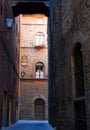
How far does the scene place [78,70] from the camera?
23.0 feet

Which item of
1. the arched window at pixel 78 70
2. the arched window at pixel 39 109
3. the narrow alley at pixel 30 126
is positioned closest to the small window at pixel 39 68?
the arched window at pixel 39 109

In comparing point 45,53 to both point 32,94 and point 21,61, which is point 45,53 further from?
point 32,94

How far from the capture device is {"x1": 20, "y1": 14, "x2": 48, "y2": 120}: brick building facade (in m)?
25.0

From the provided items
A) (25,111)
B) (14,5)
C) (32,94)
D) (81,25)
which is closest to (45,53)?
(32,94)

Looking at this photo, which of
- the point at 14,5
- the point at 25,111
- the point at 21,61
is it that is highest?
the point at 14,5

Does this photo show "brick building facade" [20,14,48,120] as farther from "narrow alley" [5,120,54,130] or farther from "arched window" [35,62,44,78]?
"narrow alley" [5,120,54,130]

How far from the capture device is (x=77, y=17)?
6.73 m

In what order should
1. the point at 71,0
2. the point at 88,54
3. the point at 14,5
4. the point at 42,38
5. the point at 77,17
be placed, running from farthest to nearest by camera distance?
the point at 42,38
the point at 14,5
the point at 71,0
the point at 77,17
the point at 88,54

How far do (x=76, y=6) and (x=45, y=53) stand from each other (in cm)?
1931

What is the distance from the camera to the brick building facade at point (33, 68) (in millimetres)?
25016

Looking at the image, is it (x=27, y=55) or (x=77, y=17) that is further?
(x=27, y=55)

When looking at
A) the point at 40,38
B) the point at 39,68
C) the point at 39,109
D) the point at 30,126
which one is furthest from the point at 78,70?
the point at 40,38

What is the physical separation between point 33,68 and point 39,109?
4.39 meters

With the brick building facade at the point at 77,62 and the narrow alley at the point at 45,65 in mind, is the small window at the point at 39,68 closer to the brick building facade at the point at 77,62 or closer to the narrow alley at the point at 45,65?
the narrow alley at the point at 45,65
